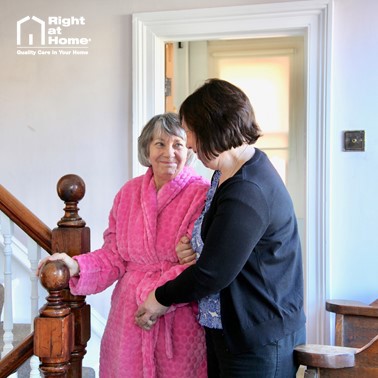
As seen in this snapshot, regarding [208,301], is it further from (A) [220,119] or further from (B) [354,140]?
(B) [354,140]

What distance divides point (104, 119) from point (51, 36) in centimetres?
59

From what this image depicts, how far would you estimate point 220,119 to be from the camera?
1.16 meters

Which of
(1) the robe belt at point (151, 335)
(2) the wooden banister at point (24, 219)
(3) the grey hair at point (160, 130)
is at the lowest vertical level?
(1) the robe belt at point (151, 335)

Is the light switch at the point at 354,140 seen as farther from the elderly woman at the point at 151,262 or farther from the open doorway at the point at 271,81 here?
the elderly woman at the point at 151,262

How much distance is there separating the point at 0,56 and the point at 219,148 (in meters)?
2.23

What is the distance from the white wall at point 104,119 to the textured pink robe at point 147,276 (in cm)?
138

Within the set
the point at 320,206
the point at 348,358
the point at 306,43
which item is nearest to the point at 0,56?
the point at 306,43

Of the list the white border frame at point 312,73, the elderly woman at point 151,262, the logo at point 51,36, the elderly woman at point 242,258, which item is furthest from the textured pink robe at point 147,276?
the logo at point 51,36

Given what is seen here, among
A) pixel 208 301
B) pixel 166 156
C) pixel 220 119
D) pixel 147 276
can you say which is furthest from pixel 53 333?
pixel 220 119

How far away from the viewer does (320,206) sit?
8.48 ft

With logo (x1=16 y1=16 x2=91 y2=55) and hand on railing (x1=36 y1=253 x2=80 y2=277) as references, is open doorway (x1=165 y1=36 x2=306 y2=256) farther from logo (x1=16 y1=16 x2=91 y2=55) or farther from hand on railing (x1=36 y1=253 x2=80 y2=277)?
hand on railing (x1=36 y1=253 x2=80 y2=277)

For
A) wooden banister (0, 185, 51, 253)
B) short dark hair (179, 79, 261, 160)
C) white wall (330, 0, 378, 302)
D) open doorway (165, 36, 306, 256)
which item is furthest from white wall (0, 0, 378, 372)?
short dark hair (179, 79, 261, 160)

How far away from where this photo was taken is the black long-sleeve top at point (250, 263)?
1082 millimetres

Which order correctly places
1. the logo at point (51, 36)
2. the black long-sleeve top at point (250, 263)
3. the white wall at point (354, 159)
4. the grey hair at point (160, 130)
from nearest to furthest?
the black long-sleeve top at point (250, 263) < the grey hair at point (160, 130) < the white wall at point (354, 159) < the logo at point (51, 36)
